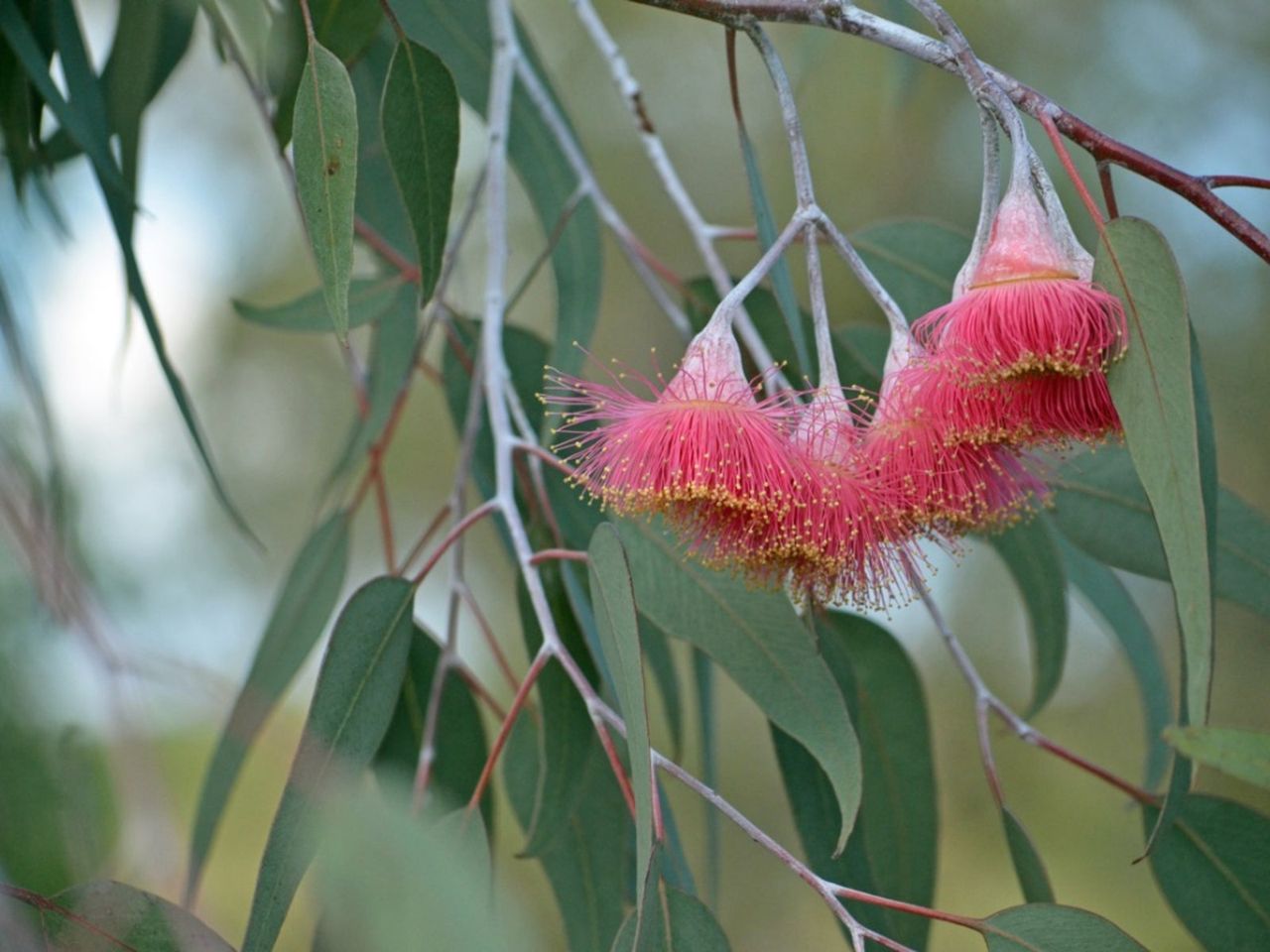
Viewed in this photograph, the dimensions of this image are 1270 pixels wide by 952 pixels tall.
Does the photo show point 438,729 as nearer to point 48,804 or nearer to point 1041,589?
point 48,804

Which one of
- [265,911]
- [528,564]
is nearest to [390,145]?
[528,564]

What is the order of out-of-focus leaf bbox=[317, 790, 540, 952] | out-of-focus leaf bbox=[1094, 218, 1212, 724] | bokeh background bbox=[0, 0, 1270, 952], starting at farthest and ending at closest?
bokeh background bbox=[0, 0, 1270, 952], out-of-focus leaf bbox=[1094, 218, 1212, 724], out-of-focus leaf bbox=[317, 790, 540, 952]

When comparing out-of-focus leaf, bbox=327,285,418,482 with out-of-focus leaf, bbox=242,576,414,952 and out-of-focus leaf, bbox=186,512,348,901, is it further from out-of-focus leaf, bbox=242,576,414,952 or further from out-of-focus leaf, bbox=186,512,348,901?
out-of-focus leaf, bbox=242,576,414,952

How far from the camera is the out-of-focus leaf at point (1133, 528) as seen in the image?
2.66 ft

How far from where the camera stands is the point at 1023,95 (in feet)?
1.66

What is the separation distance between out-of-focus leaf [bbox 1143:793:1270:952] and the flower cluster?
29cm

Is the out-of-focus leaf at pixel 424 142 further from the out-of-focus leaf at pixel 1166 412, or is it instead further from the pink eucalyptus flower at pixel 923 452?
the out-of-focus leaf at pixel 1166 412

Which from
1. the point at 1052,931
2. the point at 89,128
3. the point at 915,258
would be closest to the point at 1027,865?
the point at 1052,931

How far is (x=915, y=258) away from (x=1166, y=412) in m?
0.48

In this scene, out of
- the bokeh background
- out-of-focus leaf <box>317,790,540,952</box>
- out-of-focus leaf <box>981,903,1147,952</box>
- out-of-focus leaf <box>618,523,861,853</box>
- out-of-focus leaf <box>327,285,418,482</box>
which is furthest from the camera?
the bokeh background

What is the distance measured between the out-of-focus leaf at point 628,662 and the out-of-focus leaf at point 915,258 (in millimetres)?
435

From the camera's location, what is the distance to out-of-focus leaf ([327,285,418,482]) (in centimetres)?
98

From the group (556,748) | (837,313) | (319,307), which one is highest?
(837,313)

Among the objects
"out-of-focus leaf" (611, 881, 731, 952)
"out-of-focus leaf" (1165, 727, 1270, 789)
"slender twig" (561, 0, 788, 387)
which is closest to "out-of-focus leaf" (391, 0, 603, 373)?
"slender twig" (561, 0, 788, 387)
